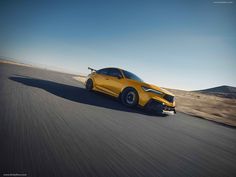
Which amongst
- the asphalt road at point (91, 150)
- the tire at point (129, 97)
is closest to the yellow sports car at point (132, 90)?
the tire at point (129, 97)

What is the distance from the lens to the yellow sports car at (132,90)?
5.91 meters

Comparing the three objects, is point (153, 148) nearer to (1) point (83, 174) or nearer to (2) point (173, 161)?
(2) point (173, 161)

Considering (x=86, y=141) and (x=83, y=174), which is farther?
(x=86, y=141)

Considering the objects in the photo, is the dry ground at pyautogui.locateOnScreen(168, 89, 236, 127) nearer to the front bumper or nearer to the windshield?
the front bumper

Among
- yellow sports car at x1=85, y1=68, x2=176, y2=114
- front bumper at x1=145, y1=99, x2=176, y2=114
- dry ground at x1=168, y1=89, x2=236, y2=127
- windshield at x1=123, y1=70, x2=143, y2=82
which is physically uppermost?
windshield at x1=123, y1=70, x2=143, y2=82

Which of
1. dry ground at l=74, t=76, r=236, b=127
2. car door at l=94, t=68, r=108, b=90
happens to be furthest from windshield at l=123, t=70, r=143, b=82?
dry ground at l=74, t=76, r=236, b=127

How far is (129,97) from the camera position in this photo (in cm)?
676

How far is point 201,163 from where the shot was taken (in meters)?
2.58

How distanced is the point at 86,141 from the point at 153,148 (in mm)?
1270

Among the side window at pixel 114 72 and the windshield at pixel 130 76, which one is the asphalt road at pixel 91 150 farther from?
the side window at pixel 114 72

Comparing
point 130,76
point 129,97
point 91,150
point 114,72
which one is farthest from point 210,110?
point 91,150

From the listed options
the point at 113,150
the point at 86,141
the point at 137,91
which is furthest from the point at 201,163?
the point at 137,91

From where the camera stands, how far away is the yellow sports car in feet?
19.4

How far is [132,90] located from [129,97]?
38 cm
